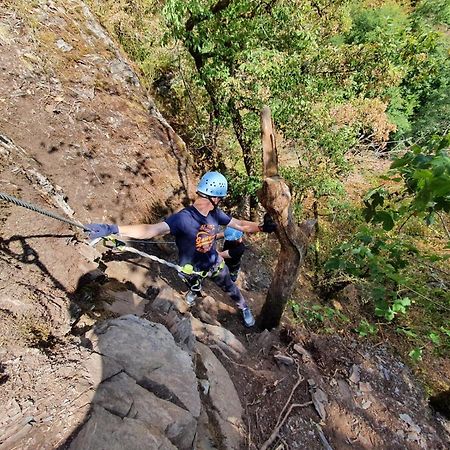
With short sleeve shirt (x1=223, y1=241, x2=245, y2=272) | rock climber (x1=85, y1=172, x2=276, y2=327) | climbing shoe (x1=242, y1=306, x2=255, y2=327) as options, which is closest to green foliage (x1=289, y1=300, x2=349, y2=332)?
climbing shoe (x1=242, y1=306, x2=255, y2=327)

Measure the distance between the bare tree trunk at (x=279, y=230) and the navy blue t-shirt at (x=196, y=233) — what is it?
0.75 metres

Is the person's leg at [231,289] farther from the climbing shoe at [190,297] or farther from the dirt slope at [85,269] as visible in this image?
the climbing shoe at [190,297]

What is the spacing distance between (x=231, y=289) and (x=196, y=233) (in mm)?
1353

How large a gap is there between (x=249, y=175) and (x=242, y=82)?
2.35 meters

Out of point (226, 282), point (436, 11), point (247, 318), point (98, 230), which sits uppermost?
point (436, 11)

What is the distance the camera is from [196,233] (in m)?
4.09

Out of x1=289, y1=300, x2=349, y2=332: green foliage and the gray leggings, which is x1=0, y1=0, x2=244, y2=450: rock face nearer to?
the gray leggings

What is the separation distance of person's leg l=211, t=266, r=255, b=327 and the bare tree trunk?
23 centimetres

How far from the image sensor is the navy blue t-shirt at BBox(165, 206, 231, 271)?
13.1 feet

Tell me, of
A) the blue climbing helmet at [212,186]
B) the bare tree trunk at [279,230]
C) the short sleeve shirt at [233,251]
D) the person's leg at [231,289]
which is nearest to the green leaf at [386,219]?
the bare tree trunk at [279,230]

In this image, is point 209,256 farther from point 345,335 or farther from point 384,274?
point 345,335

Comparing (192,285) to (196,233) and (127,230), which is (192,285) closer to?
(196,233)

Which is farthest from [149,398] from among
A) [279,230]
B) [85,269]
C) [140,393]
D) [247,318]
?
[247,318]

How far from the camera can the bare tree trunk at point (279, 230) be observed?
3.56 meters
